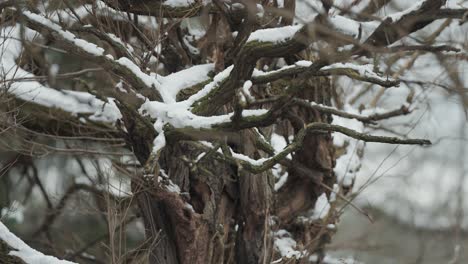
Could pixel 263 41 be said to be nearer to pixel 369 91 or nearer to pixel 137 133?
pixel 137 133

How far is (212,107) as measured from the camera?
5547mm

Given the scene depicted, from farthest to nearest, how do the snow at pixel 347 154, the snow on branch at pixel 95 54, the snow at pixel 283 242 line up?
the snow at pixel 347 154, the snow at pixel 283 242, the snow on branch at pixel 95 54

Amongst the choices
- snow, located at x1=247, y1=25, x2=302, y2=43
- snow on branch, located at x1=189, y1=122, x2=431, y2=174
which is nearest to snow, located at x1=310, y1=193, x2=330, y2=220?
snow on branch, located at x1=189, y1=122, x2=431, y2=174

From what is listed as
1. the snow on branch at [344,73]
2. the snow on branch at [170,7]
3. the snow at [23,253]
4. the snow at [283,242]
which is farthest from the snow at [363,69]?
the snow at [23,253]

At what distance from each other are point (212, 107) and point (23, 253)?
6.17 ft

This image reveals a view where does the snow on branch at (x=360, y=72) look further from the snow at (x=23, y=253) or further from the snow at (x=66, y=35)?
the snow at (x=23, y=253)

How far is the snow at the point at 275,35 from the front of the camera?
5078 mm

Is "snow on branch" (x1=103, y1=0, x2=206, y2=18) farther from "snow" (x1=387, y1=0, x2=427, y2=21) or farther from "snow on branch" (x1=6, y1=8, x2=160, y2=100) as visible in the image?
"snow" (x1=387, y1=0, x2=427, y2=21)

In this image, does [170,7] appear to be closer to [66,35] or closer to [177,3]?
[177,3]

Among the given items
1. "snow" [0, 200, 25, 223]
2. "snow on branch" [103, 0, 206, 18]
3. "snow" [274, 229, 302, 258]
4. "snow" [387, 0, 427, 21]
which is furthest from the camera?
"snow" [274, 229, 302, 258]

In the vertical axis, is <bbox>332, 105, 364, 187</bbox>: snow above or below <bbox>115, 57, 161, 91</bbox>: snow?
above

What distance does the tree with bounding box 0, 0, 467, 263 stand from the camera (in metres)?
5.03

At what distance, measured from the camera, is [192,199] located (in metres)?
6.29

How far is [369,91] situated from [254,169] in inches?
173
